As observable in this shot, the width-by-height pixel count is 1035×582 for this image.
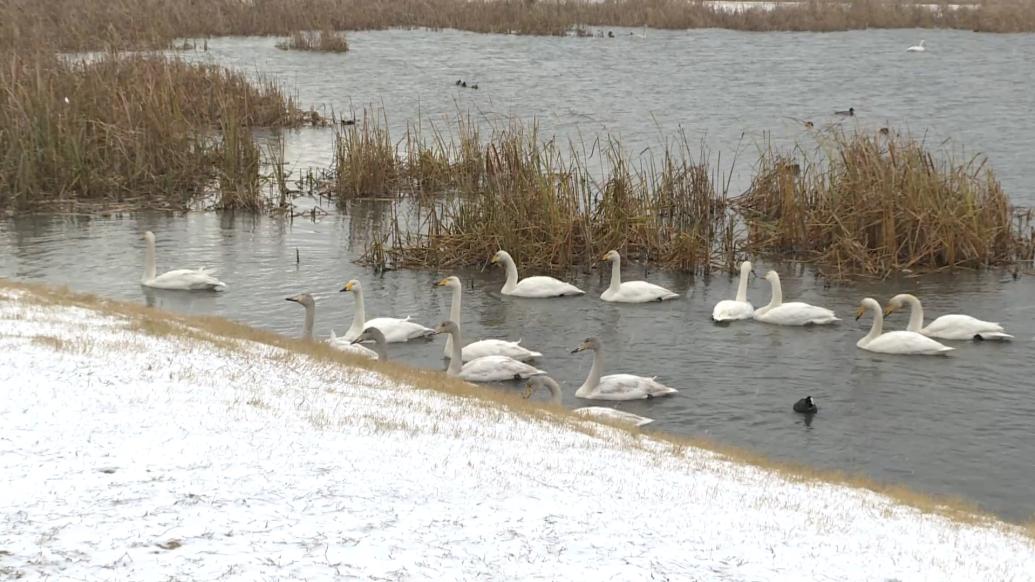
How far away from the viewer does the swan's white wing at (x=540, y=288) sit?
66.9ft

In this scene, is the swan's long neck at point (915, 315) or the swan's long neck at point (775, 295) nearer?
the swan's long neck at point (915, 315)

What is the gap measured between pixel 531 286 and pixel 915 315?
235 inches

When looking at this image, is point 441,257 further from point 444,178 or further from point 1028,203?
point 1028,203

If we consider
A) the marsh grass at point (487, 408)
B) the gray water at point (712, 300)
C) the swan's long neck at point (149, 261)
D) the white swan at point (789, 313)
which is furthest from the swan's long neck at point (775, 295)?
the swan's long neck at point (149, 261)

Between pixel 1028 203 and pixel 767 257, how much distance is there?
24.8 feet

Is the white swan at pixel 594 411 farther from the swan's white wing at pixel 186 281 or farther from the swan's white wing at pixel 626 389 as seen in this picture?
the swan's white wing at pixel 186 281

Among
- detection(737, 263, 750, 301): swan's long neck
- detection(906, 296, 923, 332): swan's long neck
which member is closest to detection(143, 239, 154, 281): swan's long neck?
detection(737, 263, 750, 301): swan's long neck

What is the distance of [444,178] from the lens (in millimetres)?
27141

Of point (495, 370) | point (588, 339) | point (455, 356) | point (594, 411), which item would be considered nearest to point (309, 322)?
point (455, 356)

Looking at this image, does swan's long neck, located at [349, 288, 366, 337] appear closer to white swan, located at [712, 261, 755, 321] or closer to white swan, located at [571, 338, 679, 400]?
white swan, located at [571, 338, 679, 400]

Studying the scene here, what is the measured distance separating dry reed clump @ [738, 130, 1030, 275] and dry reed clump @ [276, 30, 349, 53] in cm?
3161

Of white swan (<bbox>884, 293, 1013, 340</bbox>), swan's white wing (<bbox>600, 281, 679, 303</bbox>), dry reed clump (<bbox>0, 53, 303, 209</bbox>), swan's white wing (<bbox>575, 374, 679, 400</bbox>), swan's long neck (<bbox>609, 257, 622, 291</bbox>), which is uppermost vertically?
dry reed clump (<bbox>0, 53, 303, 209</bbox>)

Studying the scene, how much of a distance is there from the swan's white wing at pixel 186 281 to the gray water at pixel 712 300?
0.66 feet

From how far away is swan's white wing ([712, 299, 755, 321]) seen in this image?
755 inches
